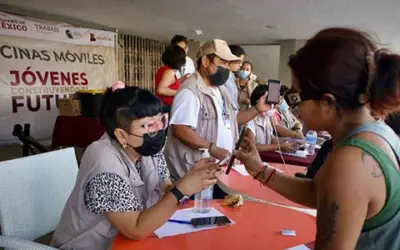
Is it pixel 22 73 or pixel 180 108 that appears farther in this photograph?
pixel 22 73

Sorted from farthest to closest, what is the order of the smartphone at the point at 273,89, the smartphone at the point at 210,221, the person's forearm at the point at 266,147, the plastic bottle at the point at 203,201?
the person's forearm at the point at 266,147 < the smartphone at the point at 273,89 < the plastic bottle at the point at 203,201 < the smartphone at the point at 210,221

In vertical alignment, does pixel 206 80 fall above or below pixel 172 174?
above

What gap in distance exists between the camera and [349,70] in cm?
73

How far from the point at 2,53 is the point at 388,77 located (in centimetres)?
468

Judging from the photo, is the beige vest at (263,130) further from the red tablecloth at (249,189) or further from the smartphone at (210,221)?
the smartphone at (210,221)

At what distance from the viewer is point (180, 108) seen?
216cm

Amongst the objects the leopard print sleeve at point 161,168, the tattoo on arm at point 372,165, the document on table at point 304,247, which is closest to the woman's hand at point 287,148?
the leopard print sleeve at point 161,168

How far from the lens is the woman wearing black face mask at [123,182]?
1194 mm

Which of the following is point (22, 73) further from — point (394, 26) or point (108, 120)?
point (394, 26)

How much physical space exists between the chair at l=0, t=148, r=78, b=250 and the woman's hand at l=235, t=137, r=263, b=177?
2.81ft

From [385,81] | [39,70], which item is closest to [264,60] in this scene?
[39,70]

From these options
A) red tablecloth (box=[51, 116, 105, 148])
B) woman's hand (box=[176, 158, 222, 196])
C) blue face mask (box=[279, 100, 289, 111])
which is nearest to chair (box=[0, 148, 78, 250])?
woman's hand (box=[176, 158, 222, 196])

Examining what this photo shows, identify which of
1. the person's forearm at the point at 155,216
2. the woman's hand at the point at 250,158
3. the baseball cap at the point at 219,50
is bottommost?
the person's forearm at the point at 155,216

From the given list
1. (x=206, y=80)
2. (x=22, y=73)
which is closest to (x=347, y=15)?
(x=206, y=80)
